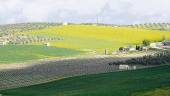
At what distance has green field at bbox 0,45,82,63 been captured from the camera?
303 ft

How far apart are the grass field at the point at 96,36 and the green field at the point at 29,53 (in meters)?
9.50

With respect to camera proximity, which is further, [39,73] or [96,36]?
[96,36]

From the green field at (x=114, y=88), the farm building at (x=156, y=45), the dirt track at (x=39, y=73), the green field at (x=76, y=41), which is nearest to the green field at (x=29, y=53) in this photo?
the green field at (x=76, y=41)

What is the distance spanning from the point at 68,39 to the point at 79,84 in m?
86.0

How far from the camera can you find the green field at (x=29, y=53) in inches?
3635

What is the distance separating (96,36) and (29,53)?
44.5 meters

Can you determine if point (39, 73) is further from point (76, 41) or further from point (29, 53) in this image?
point (76, 41)

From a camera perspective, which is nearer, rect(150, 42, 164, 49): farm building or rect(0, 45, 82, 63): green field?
rect(0, 45, 82, 63): green field

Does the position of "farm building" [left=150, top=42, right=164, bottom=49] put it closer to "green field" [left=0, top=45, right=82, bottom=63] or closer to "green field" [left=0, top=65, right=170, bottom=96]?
"green field" [left=0, top=45, right=82, bottom=63]

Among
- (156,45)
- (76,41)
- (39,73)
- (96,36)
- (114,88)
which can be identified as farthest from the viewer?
(96,36)

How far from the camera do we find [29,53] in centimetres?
9994

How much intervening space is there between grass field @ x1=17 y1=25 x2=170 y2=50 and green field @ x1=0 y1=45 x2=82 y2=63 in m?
9.50

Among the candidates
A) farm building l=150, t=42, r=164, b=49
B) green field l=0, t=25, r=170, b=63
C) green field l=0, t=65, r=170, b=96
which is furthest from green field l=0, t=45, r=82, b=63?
green field l=0, t=65, r=170, b=96

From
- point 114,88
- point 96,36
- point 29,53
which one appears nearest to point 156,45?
point 96,36
